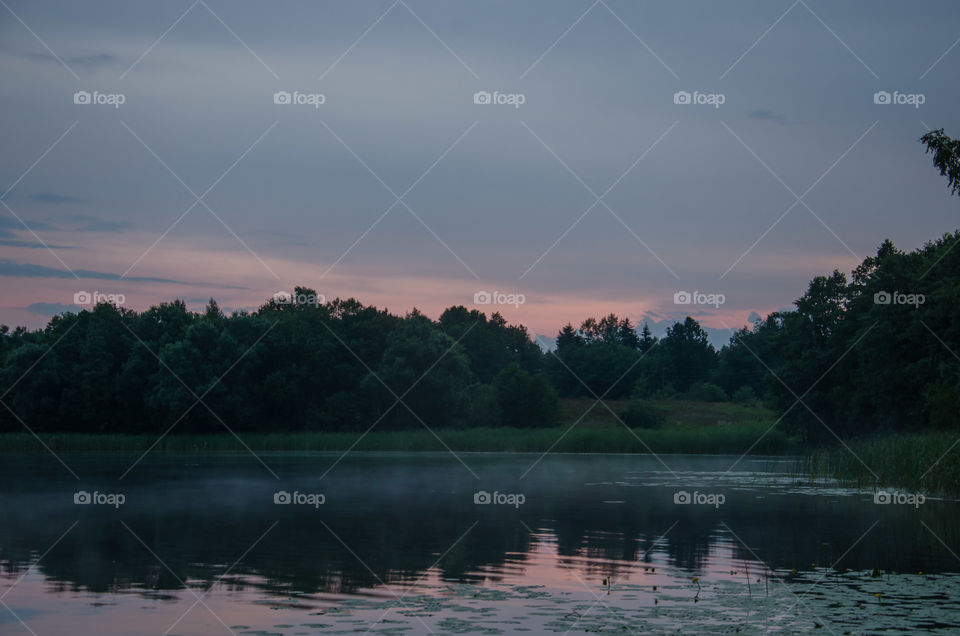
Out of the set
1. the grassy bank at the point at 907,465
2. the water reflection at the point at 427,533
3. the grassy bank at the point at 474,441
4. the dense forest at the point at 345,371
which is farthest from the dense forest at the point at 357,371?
the water reflection at the point at 427,533

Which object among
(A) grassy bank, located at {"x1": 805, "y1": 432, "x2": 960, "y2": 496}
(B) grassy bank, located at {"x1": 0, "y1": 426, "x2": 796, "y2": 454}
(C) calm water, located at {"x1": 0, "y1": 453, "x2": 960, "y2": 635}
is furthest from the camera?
(B) grassy bank, located at {"x1": 0, "y1": 426, "x2": 796, "y2": 454}

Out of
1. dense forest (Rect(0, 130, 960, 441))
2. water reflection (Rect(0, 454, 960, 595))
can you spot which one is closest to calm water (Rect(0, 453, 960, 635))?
water reflection (Rect(0, 454, 960, 595))

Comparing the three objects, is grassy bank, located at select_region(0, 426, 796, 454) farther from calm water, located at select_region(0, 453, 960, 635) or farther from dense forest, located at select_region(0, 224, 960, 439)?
calm water, located at select_region(0, 453, 960, 635)

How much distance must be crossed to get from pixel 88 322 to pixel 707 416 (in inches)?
2659

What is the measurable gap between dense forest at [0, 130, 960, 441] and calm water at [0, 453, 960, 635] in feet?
110

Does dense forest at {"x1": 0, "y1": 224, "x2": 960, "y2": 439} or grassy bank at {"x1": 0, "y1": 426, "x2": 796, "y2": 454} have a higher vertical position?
dense forest at {"x1": 0, "y1": 224, "x2": 960, "y2": 439}

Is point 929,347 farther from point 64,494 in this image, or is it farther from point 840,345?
point 64,494

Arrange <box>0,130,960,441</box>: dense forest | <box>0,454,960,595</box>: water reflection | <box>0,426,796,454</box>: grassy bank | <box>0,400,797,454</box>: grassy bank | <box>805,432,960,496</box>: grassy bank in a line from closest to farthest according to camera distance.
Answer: <box>0,454,960,595</box>: water reflection
<box>805,432,960,496</box>: grassy bank
<box>0,130,960,441</box>: dense forest
<box>0,426,796,454</box>: grassy bank
<box>0,400,797,454</box>: grassy bank

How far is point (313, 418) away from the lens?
105688 millimetres

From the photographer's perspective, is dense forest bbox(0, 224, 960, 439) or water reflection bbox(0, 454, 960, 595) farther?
dense forest bbox(0, 224, 960, 439)

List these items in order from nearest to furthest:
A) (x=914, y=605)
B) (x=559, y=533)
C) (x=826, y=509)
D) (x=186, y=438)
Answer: (x=914, y=605) → (x=559, y=533) → (x=826, y=509) → (x=186, y=438)

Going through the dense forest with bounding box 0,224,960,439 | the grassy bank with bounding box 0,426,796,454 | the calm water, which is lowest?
the calm water


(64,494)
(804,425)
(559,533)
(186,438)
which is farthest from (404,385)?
(559,533)

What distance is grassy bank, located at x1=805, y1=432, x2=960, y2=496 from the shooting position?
35625mm
